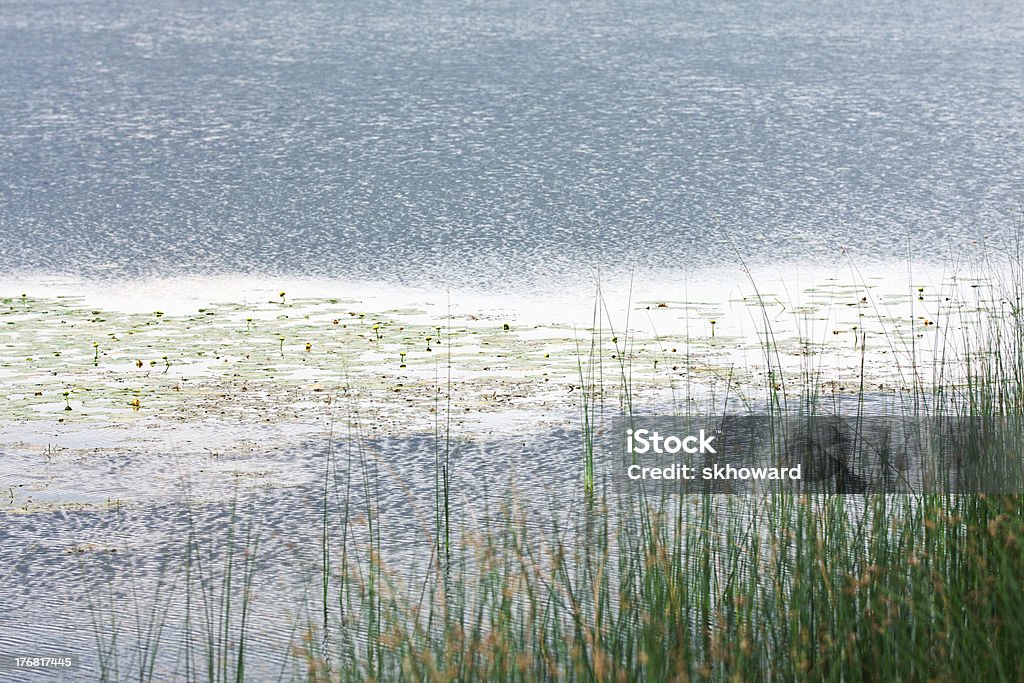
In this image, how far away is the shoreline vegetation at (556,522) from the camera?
7.34 feet

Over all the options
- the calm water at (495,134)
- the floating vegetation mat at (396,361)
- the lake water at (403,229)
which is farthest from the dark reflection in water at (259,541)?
the calm water at (495,134)

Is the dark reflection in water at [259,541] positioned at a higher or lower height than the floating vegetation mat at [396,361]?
lower

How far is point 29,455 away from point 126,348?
3.72 ft

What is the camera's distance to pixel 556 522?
2.54m

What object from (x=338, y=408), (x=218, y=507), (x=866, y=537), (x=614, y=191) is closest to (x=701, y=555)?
(x=866, y=537)

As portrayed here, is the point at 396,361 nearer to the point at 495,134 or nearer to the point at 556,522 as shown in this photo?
the point at 556,522

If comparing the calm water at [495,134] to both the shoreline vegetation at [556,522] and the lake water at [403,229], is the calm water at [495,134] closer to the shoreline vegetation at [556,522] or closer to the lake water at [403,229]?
the lake water at [403,229]

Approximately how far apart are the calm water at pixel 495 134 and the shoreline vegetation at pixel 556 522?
3.28 feet

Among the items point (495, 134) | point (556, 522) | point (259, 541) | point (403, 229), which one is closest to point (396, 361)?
point (259, 541)

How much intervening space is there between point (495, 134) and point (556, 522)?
20.9ft

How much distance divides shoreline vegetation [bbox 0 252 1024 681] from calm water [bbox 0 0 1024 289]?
100 centimetres

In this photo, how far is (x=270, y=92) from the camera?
984cm

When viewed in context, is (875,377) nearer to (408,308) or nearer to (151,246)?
(408,308)

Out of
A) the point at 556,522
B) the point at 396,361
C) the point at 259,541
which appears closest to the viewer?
the point at 556,522
